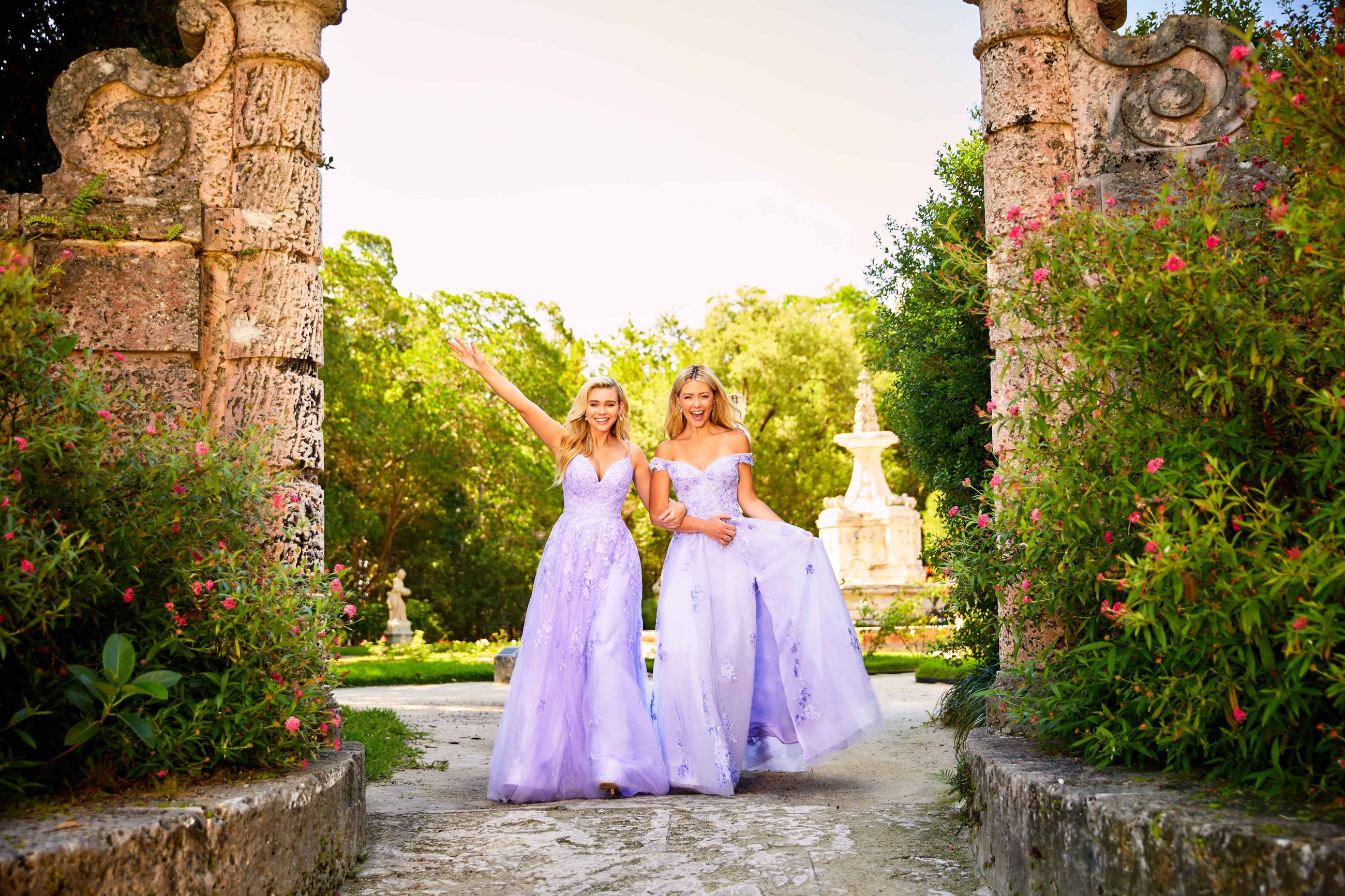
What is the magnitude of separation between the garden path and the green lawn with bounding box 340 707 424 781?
14 centimetres

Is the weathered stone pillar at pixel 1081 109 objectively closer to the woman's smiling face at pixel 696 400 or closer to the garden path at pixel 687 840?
the garden path at pixel 687 840

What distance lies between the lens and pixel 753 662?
5438 millimetres

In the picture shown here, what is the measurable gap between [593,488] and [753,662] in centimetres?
118

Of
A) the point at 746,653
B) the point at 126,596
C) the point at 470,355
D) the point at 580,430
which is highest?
the point at 470,355

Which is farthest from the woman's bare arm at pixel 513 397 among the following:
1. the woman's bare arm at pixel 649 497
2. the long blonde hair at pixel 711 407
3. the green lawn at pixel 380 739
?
the green lawn at pixel 380 739

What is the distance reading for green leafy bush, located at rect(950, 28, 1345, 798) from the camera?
2518 mm

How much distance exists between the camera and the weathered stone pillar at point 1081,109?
4586mm

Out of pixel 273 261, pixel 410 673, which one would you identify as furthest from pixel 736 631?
pixel 410 673

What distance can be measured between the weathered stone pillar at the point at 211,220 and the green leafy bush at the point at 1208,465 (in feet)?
9.82

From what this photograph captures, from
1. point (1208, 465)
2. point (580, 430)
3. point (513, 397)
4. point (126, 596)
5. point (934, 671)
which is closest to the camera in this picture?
point (1208, 465)

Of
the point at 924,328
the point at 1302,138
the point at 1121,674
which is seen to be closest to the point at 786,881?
the point at 1121,674

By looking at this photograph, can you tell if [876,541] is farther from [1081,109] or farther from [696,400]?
[1081,109]

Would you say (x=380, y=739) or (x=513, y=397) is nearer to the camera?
(x=513, y=397)

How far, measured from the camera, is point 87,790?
291cm
